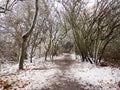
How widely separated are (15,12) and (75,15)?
25.1ft

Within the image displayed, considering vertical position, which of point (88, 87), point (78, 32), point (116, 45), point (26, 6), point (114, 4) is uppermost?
point (26, 6)

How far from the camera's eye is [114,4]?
17.3 m

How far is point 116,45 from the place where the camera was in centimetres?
2569

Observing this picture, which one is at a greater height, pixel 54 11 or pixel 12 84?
pixel 54 11

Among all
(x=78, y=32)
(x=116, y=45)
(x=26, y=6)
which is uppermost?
(x=26, y=6)

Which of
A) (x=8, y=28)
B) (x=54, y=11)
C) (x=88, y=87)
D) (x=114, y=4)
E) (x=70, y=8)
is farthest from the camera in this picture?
(x=54, y=11)

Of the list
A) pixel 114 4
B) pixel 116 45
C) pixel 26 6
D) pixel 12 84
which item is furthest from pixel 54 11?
pixel 12 84

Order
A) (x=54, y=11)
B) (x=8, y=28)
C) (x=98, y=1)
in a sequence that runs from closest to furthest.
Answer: (x=98, y=1) < (x=8, y=28) < (x=54, y=11)

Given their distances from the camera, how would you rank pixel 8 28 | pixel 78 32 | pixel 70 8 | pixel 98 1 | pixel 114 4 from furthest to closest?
pixel 8 28
pixel 78 32
pixel 70 8
pixel 98 1
pixel 114 4

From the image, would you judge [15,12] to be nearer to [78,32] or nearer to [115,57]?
[78,32]

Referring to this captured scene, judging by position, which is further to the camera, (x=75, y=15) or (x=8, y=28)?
(x=8, y=28)

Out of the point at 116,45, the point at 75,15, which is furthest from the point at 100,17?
the point at 116,45

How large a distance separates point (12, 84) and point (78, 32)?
1534 centimetres

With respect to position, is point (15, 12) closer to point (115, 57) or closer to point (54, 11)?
point (54, 11)
